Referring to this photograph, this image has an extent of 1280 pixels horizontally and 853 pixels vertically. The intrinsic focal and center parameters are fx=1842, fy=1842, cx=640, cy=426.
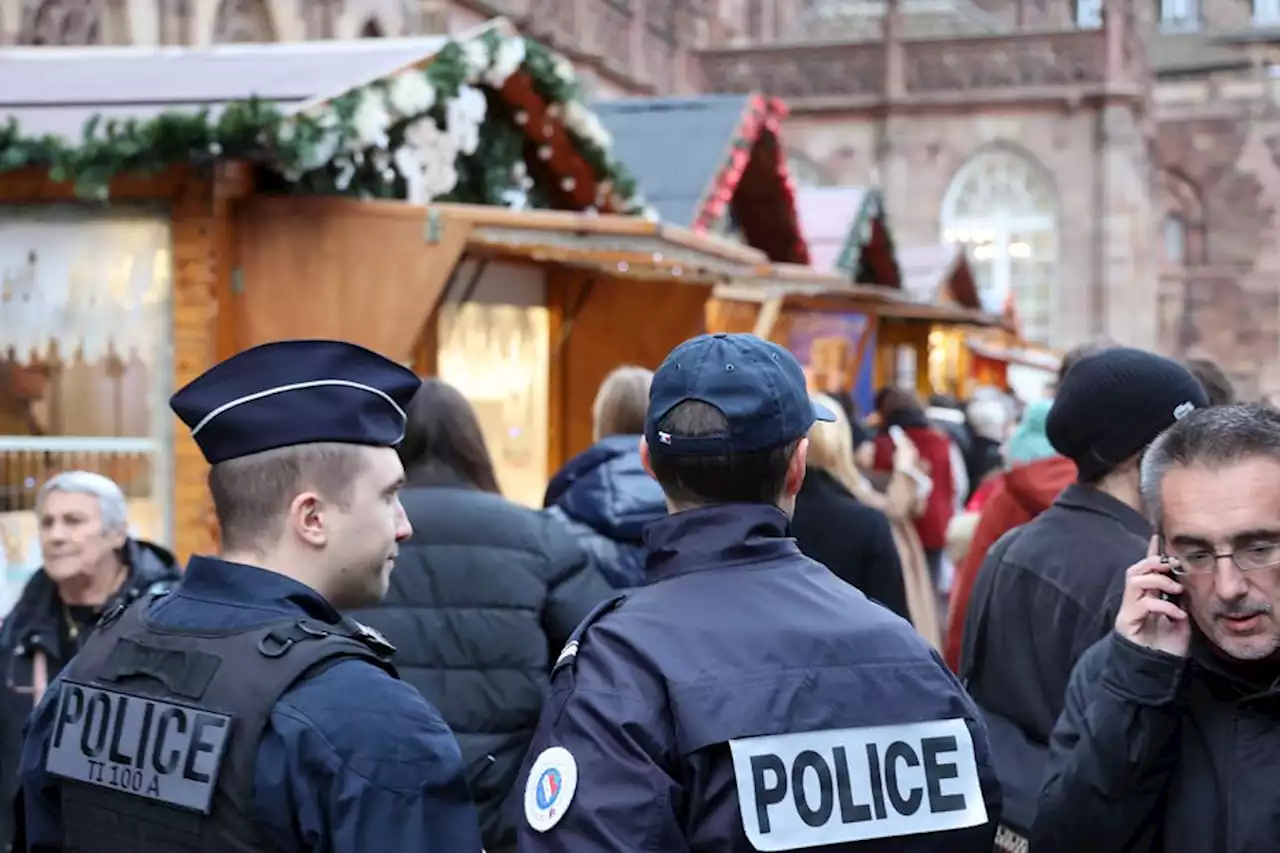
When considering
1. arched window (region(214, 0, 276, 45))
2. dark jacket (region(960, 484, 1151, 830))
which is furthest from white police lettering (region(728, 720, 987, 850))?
arched window (region(214, 0, 276, 45))

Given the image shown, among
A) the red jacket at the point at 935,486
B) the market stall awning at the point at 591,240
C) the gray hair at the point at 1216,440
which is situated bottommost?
the red jacket at the point at 935,486

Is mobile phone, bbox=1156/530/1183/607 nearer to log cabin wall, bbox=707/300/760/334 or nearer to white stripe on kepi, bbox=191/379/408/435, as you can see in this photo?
white stripe on kepi, bbox=191/379/408/435

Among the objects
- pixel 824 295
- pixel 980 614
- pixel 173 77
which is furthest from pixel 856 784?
pixel 824 295

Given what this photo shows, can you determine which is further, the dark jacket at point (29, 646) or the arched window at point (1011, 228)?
the arched window at point (1011, 228)

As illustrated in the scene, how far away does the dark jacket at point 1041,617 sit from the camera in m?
3.73

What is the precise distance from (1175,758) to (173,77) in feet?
18.2

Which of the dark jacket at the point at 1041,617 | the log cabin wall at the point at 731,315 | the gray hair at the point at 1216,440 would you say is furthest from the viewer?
the log cabin wall at the point at 731,315

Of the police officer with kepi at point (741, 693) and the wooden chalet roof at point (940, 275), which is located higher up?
the wooden chalet roof at point (940, 275)

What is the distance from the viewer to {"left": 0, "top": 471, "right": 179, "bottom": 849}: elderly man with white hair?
4883 mm

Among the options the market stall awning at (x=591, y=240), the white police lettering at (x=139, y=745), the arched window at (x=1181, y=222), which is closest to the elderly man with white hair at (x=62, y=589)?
the white police lettering at (x=139, y=745)

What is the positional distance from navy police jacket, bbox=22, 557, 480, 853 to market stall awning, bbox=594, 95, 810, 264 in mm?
9832

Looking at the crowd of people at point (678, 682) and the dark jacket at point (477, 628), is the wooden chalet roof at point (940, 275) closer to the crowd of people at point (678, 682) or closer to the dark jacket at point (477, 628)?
the dark jacket at point (477, 628)

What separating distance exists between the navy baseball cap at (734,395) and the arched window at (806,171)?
1328 inches

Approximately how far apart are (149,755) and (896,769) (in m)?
0.99
